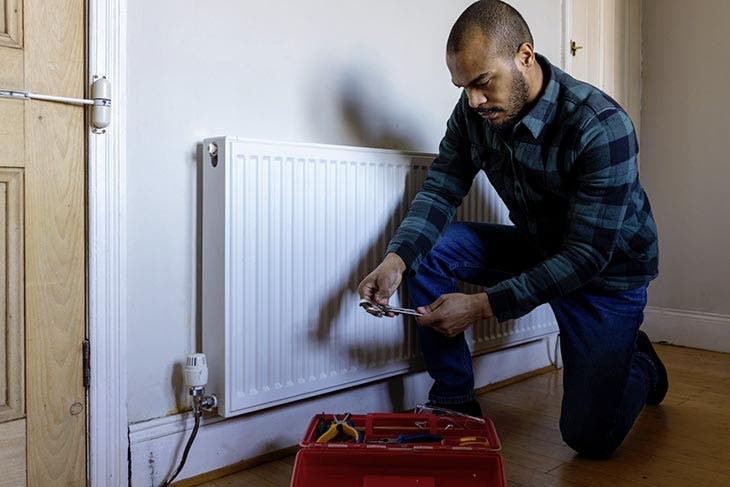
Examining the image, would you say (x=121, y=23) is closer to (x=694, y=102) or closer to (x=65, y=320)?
(x=65, y=320)

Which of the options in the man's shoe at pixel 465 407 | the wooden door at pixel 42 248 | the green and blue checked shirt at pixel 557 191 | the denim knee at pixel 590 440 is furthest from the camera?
the man's shoe at pixel 465 407

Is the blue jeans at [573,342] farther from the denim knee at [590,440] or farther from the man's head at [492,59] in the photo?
the man's head at [492,59]

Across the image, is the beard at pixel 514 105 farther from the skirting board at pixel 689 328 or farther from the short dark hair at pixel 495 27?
the skirting board at pixel 689 328

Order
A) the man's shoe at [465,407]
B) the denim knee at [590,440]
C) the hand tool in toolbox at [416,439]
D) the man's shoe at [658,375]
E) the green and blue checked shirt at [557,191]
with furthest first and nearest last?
the man's shoe at [658,375] < the man's shoe at [465,407] < the denim knee at [590,440] < the green and blue checked shirt at [557,191] < the hand tool in toolbox at [416,439]

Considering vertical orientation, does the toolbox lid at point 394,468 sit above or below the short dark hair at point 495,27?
below

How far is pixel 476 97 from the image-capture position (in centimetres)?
132

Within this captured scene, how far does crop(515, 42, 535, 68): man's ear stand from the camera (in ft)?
4.33

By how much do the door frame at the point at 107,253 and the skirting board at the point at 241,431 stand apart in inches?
2.5

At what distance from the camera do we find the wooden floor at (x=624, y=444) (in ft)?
4.34

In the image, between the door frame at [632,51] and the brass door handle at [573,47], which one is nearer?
the brass door handle at [573,47]

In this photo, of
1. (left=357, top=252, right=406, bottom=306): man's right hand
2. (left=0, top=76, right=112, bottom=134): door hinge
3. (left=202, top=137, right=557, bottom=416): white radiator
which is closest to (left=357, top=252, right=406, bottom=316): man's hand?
(left=357, top=252, right=406, bottom=306): man's right hand

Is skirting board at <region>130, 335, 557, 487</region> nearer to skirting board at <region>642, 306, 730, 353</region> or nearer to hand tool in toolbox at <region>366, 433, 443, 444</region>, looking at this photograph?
hand tool in toolbox at <region>366, 433, 443, 444</region>

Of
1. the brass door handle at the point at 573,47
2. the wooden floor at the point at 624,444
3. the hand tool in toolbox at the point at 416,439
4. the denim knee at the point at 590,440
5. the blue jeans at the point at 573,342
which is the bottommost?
the wooden floor at the point at 624,444

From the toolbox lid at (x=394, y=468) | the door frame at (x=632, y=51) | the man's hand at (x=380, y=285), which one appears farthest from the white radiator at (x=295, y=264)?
the door frame at (x=632, y=51)
